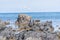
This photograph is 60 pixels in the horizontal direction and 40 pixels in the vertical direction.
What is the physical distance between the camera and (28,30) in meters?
2.03

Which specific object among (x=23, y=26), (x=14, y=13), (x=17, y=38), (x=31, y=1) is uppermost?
(x=31, y=1)

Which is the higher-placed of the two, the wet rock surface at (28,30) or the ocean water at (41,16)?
the ocean water at (41,16)

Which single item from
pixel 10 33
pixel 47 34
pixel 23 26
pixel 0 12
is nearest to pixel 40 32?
pixel 47 34

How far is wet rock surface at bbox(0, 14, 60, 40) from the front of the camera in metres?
1.99

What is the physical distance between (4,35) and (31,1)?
0.65 meters

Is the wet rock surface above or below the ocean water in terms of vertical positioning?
below

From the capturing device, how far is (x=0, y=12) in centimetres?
206

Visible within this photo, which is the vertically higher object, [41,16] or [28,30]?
[41,16]

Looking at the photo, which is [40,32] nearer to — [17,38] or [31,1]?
[17,38]

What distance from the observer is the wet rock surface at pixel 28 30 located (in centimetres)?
199

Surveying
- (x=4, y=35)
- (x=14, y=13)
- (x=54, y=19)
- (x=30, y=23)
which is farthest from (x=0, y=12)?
(x=54, y=19)

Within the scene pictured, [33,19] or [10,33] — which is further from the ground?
[33,19]

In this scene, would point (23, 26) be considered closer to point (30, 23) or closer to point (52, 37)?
point (30, 23)

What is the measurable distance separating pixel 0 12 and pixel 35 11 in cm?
53
